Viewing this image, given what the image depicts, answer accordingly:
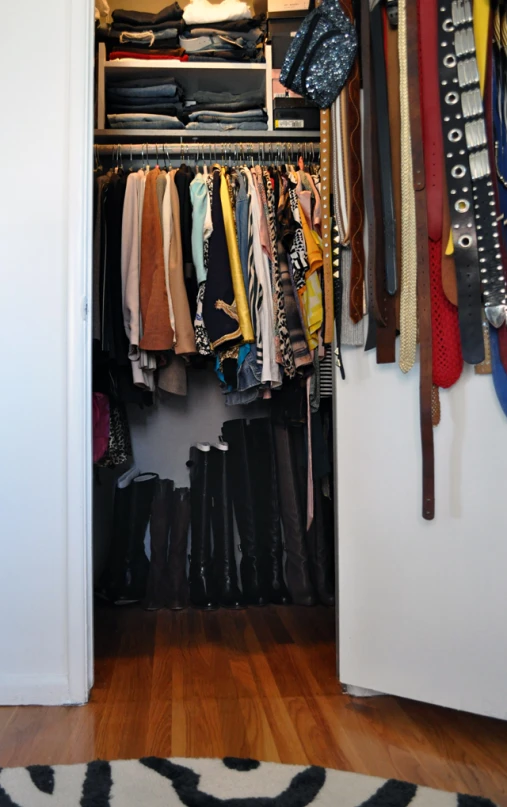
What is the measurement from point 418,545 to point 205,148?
1729 mm

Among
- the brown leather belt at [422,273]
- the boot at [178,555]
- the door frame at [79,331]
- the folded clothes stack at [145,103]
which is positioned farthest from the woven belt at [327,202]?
the boot at [178,555]

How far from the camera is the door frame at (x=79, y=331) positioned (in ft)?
6.00

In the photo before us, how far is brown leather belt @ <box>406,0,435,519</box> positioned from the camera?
1.59 m

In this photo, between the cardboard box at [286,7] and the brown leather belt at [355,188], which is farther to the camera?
the cardboard box at [286,7]

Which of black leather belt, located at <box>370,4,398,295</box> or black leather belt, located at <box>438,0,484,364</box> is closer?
black leather belt, located at <box>438,0,484,364</box>

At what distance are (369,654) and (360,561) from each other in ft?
0.80

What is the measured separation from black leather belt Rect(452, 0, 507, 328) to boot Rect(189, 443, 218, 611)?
1.53m

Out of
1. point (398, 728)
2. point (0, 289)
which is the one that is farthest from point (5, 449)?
point (398, 728)

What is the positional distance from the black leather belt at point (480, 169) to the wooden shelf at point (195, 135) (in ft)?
3.43

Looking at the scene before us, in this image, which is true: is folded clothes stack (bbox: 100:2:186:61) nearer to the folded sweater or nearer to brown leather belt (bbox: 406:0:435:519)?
the folded sweater

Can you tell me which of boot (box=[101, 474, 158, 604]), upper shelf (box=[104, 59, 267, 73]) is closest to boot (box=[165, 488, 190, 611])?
boot (box=[101, 474, 158, 604])

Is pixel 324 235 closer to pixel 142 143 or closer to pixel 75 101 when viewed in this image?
pixel 75 101

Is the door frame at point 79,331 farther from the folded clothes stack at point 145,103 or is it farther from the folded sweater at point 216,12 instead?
the folded sweater at point 216,12

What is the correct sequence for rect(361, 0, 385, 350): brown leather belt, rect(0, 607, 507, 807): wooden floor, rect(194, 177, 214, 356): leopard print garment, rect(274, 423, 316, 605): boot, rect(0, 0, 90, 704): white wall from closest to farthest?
rect(0, 607, 507, 807): wooden floor, rect(361, 0, 385, 350): brown leather belt, rect(0, 0, 90, 704): white wall, rect(194, 177, 214, 356): leopard print garment, rect(274, 423, 316, 605): boot
